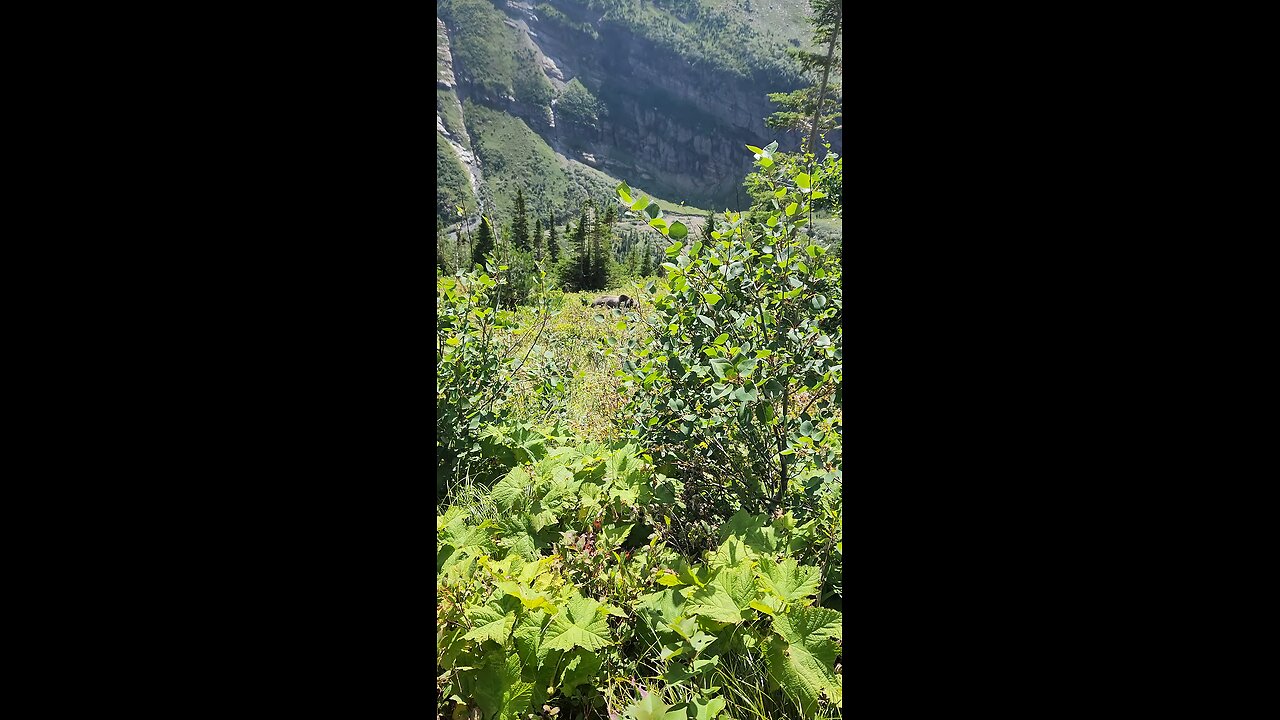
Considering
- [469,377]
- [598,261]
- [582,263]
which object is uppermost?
[598,261]

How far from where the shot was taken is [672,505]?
130 inches

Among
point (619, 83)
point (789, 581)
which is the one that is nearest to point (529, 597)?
point (789, 581)

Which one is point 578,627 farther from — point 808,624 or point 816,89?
point 816,89

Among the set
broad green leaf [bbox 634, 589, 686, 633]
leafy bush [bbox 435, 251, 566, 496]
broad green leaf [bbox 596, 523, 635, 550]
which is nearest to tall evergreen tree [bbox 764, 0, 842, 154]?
leafy bush [bbox 435, 251, 566, 496]

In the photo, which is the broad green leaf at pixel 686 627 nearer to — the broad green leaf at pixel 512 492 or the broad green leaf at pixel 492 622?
the broad green leaf at pixel 492 622

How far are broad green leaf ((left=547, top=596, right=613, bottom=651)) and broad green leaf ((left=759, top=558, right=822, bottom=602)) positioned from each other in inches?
18.6

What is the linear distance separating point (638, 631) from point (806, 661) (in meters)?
0.70

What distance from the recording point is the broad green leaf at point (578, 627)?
1.80 metres

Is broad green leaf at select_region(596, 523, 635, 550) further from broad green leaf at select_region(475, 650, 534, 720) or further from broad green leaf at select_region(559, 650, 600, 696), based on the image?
broad green leaf at select_region(475, 650, 534, 720)

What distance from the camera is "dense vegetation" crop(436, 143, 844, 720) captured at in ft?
6.11
